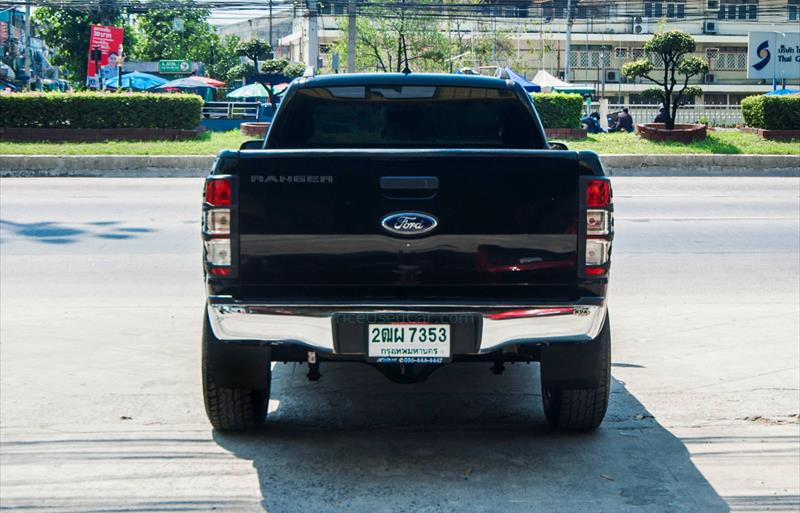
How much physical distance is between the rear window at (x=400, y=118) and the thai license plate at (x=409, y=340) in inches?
85.7

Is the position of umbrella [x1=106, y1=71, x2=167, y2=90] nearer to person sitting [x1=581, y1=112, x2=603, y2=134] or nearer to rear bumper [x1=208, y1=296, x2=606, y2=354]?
person sitting [x1=581, y1=112, x2=603, y2=134]

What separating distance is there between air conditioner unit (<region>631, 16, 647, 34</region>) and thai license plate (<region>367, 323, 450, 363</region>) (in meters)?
75.7

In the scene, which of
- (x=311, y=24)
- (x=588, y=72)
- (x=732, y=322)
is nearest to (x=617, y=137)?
(x=311, y=24)

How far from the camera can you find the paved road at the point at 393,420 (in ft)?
15.9

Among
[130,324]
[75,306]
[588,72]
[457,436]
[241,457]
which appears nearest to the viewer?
[241,457]

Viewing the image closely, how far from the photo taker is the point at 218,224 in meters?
4.84

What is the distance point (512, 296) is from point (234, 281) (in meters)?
1.19

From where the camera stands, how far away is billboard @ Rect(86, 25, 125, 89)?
147 ft

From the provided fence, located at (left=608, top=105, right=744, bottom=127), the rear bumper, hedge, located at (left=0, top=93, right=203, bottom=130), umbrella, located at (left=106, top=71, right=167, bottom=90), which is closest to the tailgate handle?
the rear bumper

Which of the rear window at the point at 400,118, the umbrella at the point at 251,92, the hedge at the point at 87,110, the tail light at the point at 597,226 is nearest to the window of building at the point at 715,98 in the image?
the umbrella at the point at 251,92

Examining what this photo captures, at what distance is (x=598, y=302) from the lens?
4883 millimetres

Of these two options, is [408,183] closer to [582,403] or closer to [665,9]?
[582,403]

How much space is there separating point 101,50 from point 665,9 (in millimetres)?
45715

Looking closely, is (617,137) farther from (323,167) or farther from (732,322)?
(323,167)
